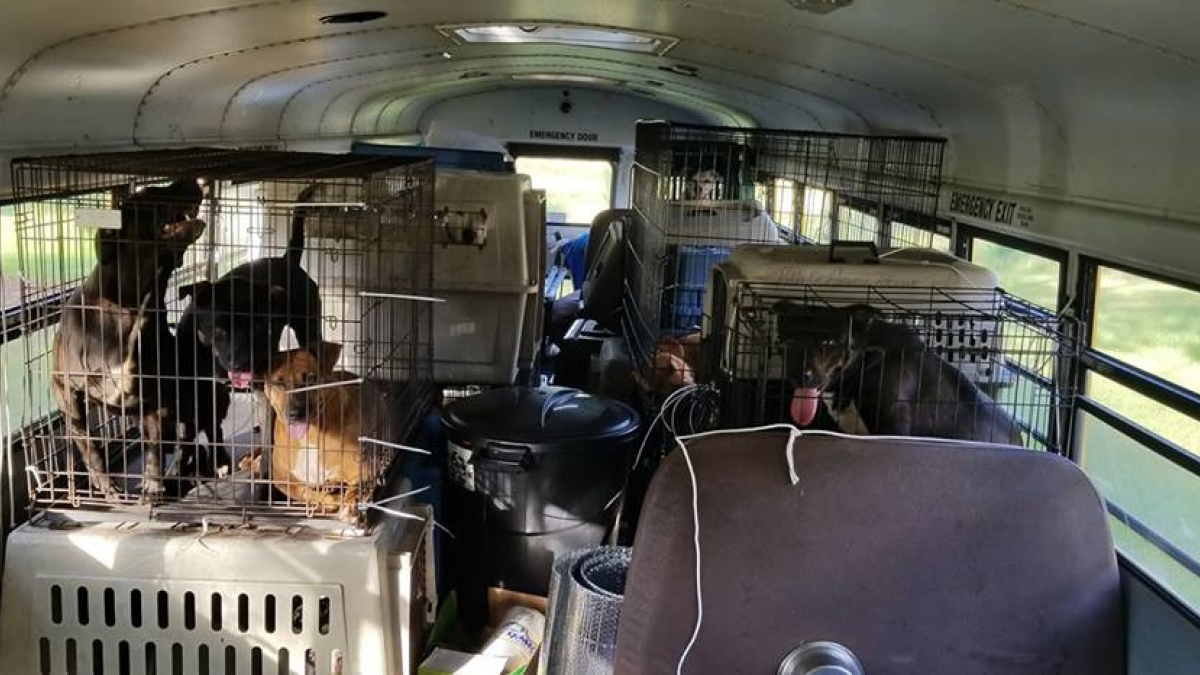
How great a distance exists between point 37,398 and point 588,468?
46.3 inches

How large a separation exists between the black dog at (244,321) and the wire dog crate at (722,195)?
4.76 feet

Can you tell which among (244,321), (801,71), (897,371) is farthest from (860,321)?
(801,71)

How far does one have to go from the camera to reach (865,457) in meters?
1.30

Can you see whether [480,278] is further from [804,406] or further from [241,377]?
[804,406]

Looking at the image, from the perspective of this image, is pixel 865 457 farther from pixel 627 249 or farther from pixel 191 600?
pixel 627 249

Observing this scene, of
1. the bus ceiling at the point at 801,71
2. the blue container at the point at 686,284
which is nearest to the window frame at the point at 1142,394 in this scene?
the bus ceiling at the point at 801,71

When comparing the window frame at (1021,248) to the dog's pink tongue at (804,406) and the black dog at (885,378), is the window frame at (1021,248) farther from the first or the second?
the dog's pink tongue at (804,406)

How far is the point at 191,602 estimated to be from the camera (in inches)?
73.3

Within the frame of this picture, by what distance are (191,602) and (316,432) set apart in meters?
0.38

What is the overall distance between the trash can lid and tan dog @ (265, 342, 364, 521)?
0.35m

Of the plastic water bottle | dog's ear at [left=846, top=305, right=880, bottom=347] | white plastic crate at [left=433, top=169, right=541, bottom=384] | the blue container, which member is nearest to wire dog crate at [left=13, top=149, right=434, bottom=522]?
the plastic water bottle

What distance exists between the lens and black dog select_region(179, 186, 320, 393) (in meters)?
1.91

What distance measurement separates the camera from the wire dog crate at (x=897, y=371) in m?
1.86

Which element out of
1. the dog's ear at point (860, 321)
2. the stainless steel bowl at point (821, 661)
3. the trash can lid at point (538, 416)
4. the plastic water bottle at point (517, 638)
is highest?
the dog's ear at point (860, 321)
